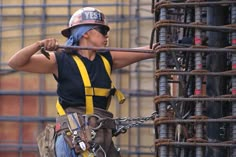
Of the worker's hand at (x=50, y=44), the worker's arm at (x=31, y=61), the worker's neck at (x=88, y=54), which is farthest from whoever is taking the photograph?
the worker's neck at (x=88, y=54)

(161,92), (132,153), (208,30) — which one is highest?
(208,30)

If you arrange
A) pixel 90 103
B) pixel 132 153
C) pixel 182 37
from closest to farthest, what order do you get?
pixel 182 37 < pixel 90 103 < pixel 132 153

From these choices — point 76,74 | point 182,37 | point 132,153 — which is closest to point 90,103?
point 76,74

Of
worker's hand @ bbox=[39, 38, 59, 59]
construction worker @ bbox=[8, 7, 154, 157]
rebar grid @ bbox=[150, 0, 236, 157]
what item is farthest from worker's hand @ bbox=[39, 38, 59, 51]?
rebar grid @ bbox=[150, 0, 236, 157]

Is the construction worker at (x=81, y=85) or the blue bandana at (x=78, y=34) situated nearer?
the construction worker at (x=81, y=85)

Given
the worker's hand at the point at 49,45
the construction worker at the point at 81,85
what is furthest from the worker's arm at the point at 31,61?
the worker's hand at the point at 49,45

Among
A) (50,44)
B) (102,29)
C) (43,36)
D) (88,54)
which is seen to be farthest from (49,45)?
(43,36)

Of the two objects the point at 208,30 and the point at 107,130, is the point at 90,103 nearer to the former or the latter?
the point at 107,130

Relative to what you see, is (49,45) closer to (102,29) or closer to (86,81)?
(86,81)

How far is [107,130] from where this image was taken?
4.63 metres

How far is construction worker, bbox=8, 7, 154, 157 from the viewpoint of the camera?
14.8 ft

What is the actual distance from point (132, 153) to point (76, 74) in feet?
19.3

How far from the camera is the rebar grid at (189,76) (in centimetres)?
331

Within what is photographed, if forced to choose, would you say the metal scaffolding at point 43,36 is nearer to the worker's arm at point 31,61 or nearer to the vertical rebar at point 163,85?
the worker's arm at point 31,61
